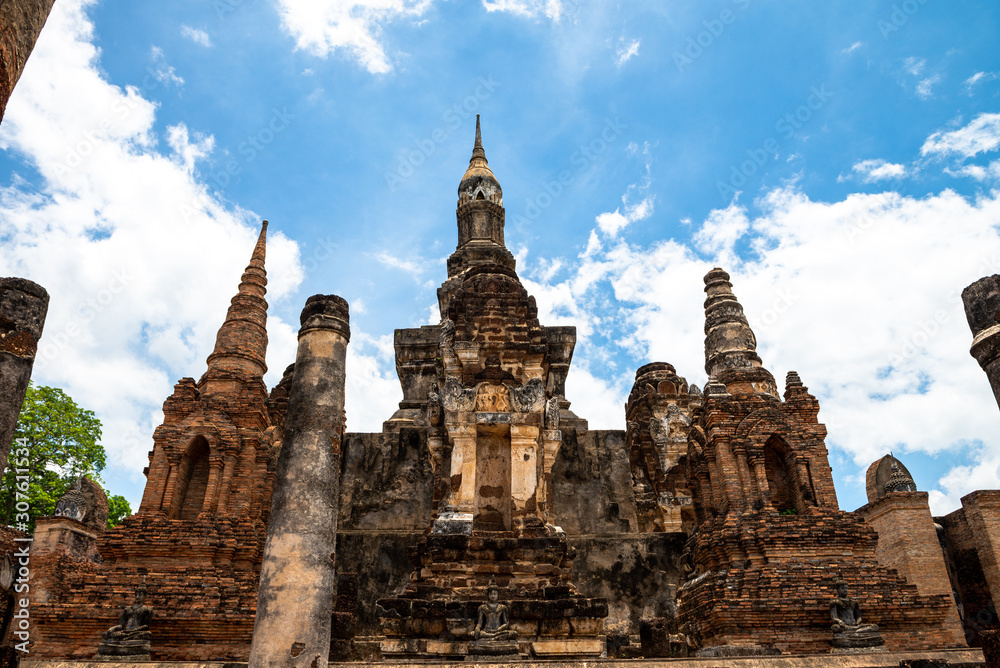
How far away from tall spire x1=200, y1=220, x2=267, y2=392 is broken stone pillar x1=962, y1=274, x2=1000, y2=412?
12.3m

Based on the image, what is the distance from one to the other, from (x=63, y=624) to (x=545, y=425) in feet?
25.9

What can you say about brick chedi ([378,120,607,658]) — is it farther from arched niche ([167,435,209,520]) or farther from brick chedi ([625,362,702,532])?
arched niche ([167,435,209,520])

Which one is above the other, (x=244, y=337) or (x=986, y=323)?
(x=244, y=337)

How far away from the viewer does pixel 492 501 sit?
31.4 feet

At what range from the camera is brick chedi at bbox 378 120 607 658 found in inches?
302

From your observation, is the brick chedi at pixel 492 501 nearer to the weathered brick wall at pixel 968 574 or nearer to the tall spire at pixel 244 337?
the tall spire at pixel 244 337

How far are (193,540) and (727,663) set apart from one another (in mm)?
8828

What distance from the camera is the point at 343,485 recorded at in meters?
14.5

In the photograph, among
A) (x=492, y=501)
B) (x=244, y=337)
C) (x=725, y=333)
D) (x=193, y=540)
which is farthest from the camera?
(x=244, y=337)

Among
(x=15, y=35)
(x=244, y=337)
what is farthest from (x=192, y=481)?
(x=15, y=35)

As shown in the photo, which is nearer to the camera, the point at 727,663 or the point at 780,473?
the point at 727,663

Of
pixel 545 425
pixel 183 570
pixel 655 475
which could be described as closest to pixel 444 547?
pixel 545 425

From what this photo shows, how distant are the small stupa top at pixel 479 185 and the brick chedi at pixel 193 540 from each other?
7.93m

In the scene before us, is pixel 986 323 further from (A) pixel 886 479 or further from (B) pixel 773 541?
(A) pixel 886 479
